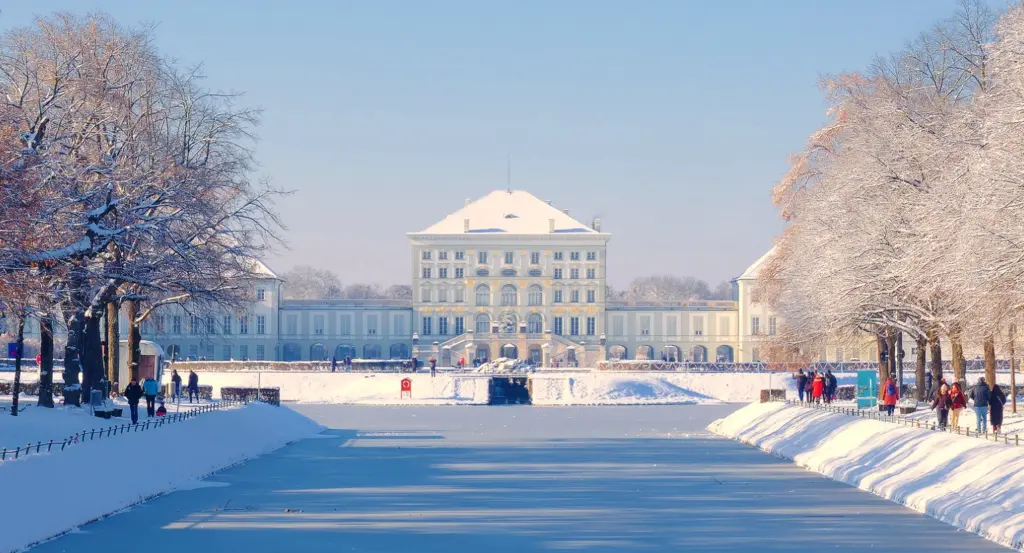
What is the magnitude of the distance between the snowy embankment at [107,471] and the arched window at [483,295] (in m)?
75.3

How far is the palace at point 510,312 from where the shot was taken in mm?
103562

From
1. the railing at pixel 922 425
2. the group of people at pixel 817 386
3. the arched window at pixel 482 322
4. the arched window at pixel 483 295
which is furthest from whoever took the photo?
the arched window at pixel 483 295

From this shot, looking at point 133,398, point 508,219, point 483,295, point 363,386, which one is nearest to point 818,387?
point 133,398

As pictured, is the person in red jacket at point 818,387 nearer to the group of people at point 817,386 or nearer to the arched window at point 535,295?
the group of people at point 817,386

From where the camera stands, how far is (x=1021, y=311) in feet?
84.9

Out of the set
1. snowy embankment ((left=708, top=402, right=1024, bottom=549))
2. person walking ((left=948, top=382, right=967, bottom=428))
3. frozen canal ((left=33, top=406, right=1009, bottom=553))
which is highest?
person walking ((left=948, top=382, right=967, bottom=428))

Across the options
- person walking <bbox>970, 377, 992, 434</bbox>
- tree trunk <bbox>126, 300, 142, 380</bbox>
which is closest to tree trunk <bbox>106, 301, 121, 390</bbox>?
tree trunk <bbox>126, 300, 142, 380</bbox>

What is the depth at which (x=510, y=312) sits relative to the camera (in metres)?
106

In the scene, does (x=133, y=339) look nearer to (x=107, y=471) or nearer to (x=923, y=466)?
(x=107, y=471)

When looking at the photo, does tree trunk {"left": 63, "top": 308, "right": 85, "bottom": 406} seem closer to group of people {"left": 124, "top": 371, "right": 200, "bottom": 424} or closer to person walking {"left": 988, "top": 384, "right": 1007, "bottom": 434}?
group of people {"left": 124, "top": 371, "right": 200, "bottom": 424}

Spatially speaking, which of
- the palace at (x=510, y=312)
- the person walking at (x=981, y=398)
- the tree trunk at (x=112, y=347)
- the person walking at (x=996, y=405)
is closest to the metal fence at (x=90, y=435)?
the tree trunk at (x=112, y=347)

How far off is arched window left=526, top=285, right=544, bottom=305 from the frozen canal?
75268 mm

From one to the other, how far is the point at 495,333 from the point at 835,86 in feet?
204

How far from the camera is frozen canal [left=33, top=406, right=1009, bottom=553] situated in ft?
49.1
